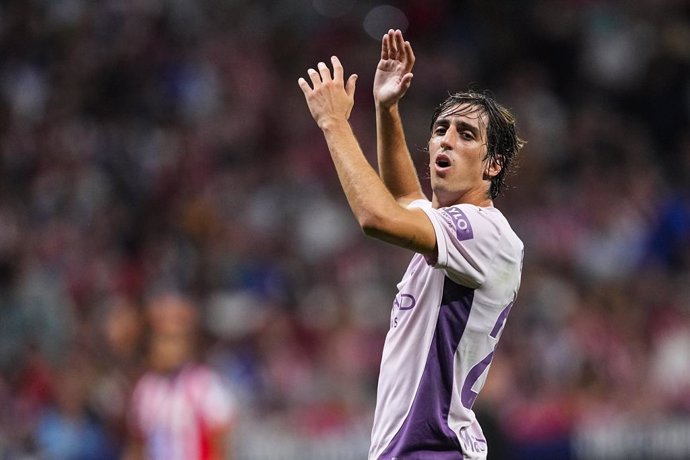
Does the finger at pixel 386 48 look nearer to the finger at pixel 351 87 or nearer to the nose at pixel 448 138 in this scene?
the finger at pixel 351 87

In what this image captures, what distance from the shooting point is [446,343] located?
184 inches

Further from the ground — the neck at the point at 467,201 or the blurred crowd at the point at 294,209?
the blurred crowd at the point at 294,209

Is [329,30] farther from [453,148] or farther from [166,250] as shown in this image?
[453,148]

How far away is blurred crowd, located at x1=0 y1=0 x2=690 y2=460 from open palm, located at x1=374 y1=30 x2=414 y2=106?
3.81 m

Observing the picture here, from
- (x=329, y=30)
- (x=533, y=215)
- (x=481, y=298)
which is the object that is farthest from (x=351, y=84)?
(x=329, y=30)

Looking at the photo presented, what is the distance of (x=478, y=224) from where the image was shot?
4656 mm

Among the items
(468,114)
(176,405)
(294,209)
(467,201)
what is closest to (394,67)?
(468,114)

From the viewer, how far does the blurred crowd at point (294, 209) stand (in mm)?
10305

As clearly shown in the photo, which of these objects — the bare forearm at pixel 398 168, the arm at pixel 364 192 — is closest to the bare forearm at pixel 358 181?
the arm at pixel 364 192

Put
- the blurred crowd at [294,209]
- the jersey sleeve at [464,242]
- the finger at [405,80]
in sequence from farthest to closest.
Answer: the blurred crowd at [294,209], the finger at [405,80], the jersey sleeve at [464,242]

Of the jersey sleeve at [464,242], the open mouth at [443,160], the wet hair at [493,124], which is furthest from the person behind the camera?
the wet hair at [493,124]

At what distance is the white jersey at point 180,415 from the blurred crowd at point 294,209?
0.82m

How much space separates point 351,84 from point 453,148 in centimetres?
46

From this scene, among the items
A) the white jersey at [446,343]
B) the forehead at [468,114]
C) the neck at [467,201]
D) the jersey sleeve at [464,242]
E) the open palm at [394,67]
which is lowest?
the white jersey at [446,343]
